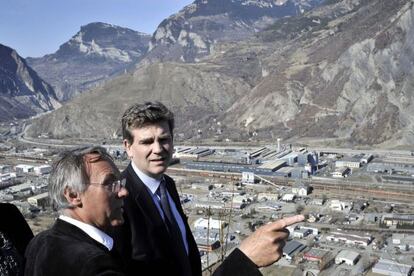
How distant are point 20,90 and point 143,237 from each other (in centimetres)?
10376

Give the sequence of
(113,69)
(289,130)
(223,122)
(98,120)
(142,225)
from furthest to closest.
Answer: (113,69) < (98,120) < (223,122) < (289,130) < (142,225)

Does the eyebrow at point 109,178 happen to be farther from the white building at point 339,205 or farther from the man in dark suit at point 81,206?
the white building at point 339,205

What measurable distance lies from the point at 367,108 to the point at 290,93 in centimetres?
876

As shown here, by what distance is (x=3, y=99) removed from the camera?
8688 cm

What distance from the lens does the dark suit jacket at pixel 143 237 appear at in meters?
1.77

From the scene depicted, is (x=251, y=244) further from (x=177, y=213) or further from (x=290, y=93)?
(x=290, y=93)

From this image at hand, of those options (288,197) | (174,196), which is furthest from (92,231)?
(288,197)

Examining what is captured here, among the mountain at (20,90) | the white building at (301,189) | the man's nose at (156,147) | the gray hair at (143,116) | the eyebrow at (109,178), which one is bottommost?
the white building at (301,189)

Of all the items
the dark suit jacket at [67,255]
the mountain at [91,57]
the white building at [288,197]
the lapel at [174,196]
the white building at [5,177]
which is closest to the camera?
the dark suit jacket at [67,255]

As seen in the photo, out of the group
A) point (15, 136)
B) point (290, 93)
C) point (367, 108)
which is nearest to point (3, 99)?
point (15, 136)

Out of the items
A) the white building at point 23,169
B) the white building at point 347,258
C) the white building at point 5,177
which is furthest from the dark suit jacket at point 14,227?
the white building at point 23,169

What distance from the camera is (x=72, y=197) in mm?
1471

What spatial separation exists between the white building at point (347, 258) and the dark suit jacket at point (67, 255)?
47.0ft

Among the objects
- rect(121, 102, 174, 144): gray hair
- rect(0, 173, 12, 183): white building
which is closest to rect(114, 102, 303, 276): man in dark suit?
rect(121, 102, 174, 144): gray hair
